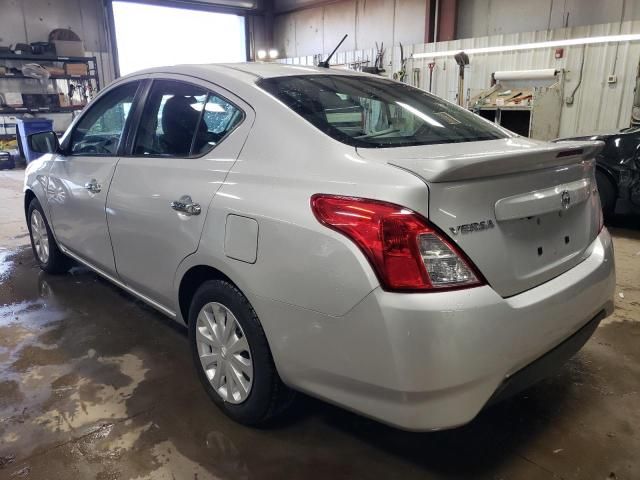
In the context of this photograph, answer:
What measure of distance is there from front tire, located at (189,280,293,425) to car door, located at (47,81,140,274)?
2.94 feet

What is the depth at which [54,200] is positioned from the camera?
10.4 feet

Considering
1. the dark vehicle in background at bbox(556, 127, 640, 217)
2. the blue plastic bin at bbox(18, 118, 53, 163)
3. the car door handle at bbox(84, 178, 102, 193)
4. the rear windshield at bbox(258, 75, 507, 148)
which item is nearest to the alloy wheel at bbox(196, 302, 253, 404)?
the rear windshield at bbox(258, 75, 507, 148)

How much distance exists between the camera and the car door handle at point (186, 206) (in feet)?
6.15

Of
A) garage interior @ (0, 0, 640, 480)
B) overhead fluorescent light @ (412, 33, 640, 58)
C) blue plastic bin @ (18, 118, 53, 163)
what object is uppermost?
overhead fluorescent light @ (412, 33, 640, 58)

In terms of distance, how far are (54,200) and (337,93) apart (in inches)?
84.9

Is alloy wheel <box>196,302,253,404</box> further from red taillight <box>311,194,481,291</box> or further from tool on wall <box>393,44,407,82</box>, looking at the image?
tool on wall <box>393,44,407,82</box>

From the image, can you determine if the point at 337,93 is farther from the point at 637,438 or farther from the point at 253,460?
the point at 637,438

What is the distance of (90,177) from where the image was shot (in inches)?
105

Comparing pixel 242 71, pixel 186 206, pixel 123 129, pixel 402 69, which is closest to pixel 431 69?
pixel 402 69

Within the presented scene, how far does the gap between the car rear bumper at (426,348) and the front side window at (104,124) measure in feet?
5.04

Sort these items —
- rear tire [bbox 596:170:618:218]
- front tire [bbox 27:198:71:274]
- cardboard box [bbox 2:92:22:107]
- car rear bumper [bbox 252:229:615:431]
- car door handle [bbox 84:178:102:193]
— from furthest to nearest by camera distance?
1. cardboard box [bbox 2:92:22:107]
2. rear tire [bbox 596:170:618:218]
3. front tire [bbox 27:198:71:274]
4. car door handle [bbox 84:178:102:193]
5. car rear bumper [bbox 252:229:615:431]

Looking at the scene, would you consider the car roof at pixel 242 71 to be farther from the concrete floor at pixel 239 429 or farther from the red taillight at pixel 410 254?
the concrete floor at pixel 239 429

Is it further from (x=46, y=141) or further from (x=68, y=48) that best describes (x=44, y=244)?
(x=68, y=48)

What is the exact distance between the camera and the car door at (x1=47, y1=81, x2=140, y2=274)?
101 inches
